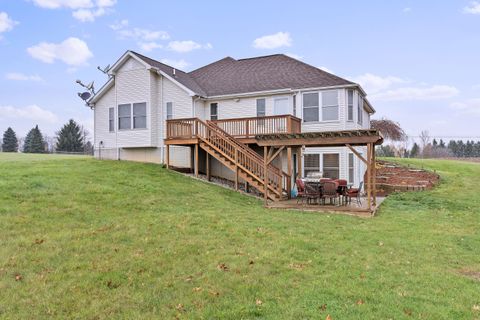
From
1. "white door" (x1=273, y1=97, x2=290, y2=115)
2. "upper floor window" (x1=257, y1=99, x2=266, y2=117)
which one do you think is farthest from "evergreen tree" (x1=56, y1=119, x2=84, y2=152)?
"white door" (x1=273, y1=97, x2=290, y2=115)

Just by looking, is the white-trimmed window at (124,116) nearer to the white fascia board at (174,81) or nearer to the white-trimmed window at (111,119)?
the white-trimmed window at (111,119)

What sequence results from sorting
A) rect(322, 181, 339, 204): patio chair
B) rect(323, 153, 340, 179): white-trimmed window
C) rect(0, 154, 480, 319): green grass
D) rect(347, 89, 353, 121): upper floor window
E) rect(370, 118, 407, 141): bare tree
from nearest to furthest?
rect(0, 154, 480, 319): green grass, rect(322, 181, 339, 204): patio chair, rect(347, 89, 353, 121): upper floor window, rect(323, 153, 340, 179): white-trimmed window, rect(370, 118, 407, 141): bare tree

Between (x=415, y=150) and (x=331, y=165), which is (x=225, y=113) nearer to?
(x=331, y=165)

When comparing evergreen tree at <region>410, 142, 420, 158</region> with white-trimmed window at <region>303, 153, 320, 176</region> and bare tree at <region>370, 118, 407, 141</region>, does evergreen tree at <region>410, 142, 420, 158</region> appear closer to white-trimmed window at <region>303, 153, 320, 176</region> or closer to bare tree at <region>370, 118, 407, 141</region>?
bare tree at <region>370, 118, 407, 141</region>

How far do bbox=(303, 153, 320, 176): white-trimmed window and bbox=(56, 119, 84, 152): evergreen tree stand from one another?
50927 millimetres

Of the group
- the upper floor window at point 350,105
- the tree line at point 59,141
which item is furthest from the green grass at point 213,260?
the tree line at point 59,141

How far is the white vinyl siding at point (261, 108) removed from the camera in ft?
61.3

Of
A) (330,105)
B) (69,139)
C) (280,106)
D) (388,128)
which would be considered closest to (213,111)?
(280,106)

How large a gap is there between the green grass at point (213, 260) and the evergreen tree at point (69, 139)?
168ft

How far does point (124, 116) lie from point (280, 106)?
341 inches

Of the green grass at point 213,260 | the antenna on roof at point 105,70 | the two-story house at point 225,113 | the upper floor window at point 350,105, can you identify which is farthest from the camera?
the antenna on roof at point 105,70

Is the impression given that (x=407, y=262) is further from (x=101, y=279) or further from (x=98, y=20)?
(x=98, y=20)

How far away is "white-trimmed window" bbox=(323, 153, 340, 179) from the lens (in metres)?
17.5

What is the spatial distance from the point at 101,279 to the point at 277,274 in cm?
273
